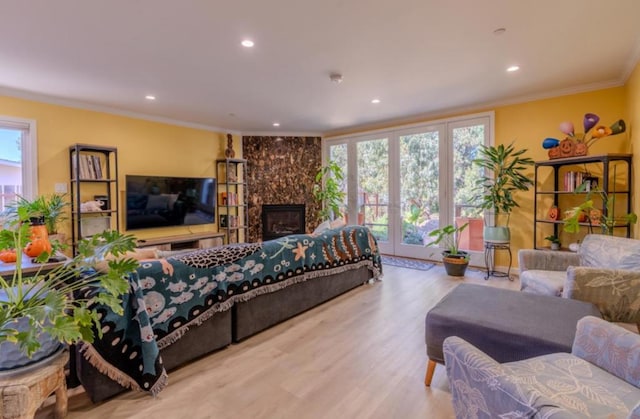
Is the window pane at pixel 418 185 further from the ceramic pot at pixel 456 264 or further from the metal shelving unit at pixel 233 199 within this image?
the metal shelving unit at pixel 233 199

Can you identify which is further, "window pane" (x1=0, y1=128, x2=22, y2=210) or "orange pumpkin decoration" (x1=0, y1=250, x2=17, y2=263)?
"window pane" (x1=0, y1=128, x2=22, y2=210)

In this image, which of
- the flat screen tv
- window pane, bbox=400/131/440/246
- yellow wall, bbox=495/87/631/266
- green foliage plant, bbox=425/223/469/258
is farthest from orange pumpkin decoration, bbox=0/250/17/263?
yellow wall, bbox=495/87/631/266

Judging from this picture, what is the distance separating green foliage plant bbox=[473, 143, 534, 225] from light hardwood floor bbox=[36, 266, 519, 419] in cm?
214

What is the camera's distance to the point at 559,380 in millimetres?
1225

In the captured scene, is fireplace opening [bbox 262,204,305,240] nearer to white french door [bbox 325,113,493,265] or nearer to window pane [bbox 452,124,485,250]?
white french door [bbox 325,113,493,265]

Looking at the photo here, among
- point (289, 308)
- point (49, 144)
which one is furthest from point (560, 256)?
point (49, 144)

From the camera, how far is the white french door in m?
4.78

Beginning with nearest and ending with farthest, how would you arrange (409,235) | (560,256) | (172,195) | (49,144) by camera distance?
(560,256), (49,144), (172,195), (409,235)

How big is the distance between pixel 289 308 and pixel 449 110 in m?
3.87

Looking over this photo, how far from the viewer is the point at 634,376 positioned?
3.90 feet

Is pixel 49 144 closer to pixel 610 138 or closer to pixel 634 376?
pixel 634 376

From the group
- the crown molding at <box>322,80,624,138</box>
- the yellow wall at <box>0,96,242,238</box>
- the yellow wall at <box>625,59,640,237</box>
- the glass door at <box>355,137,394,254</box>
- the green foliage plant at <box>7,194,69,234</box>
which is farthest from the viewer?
the glass door at <box>355,137,394,254</box>

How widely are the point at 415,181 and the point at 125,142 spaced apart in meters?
4.67

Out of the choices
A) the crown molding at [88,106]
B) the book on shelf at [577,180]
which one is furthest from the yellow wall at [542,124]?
the crown molding at [88,106]
